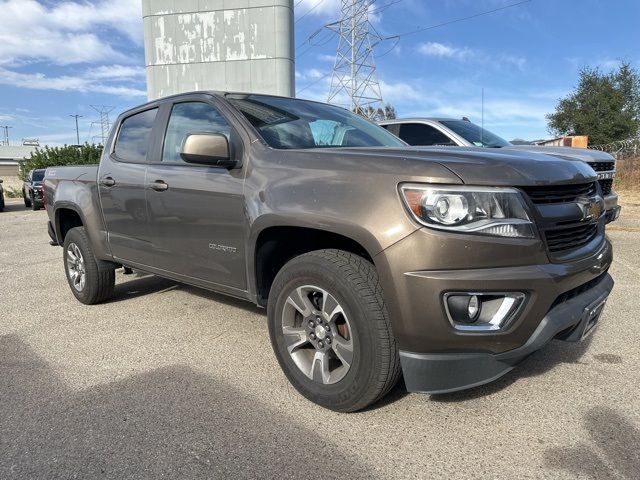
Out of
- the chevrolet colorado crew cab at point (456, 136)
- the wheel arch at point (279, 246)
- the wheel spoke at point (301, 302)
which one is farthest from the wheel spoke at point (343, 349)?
the chevrolet colorado crew cab at point (456, 136)

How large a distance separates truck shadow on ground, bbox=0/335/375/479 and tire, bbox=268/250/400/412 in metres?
0.24

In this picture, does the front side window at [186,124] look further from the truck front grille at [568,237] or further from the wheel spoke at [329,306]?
the truck front grille at [568,237]

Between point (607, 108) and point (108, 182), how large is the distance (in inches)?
1575

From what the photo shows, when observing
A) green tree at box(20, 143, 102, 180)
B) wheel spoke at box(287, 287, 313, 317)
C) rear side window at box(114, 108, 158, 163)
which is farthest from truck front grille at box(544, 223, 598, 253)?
green tree at box(20, 143, 102, 180)

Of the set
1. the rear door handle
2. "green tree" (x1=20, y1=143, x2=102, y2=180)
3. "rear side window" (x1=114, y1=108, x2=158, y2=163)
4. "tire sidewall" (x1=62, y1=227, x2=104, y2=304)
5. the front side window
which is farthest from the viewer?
"green tree" (x1=20, y1=143, x2=102, y2=180)

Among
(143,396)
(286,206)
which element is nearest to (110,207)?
(143,396)

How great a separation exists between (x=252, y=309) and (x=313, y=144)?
77.2 inches

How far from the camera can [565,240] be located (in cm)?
262

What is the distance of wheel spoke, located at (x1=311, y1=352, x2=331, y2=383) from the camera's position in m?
2.82

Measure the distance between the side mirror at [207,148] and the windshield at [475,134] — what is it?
4901 millimetres

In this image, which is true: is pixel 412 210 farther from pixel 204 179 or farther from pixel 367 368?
pixel 204 179

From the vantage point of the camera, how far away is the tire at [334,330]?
2.51 m

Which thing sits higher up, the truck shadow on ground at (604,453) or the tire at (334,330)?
the tire at (334,330)

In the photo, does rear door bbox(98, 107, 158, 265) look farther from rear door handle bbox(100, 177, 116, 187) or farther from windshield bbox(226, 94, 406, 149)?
windshield bbox(226, 94, 406, 149)
